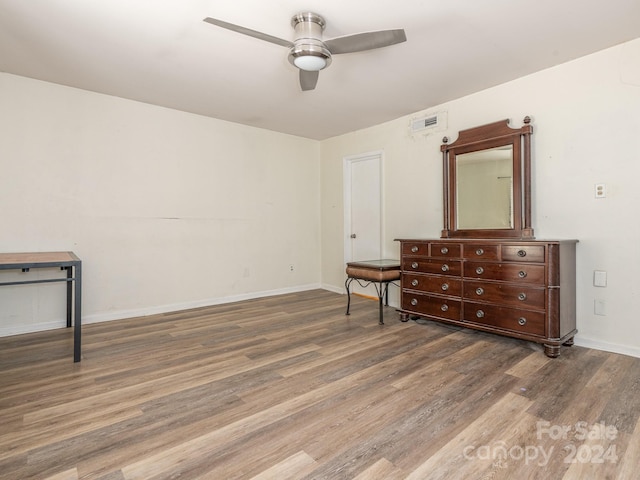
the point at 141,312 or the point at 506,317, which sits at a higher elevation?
the point at 506,317

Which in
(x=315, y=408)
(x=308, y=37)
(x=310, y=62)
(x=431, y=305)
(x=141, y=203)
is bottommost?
(x=315, y=408)

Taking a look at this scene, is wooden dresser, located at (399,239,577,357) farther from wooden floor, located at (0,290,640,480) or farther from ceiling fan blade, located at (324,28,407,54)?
ceiling fan blade, located at (324,28,407,54)

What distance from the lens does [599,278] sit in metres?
2.75

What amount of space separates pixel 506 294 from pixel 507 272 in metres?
0.19

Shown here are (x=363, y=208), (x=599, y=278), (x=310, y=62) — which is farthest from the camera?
(x=363, y=208)

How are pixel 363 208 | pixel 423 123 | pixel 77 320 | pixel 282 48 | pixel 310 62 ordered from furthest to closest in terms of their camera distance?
pixel 363 208 < pixel 423 123 < pixel 282 48 < pixel 77 320 < pixel 310 62

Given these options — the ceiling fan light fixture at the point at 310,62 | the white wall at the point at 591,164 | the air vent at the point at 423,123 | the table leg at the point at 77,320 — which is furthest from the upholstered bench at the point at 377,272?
the table leg at the point at 77,320

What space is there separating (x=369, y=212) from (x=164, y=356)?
127 inches

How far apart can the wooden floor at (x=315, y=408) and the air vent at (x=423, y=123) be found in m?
2.39

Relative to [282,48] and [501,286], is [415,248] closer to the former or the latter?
[501,286]

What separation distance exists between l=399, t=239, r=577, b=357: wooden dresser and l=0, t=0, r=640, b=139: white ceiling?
61.4 inches

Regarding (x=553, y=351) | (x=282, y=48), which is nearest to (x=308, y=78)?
(x=282, y=48)

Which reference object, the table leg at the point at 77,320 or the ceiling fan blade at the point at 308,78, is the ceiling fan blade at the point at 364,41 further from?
the table leg at the point at 77,320

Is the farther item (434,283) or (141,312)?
(141,312)
